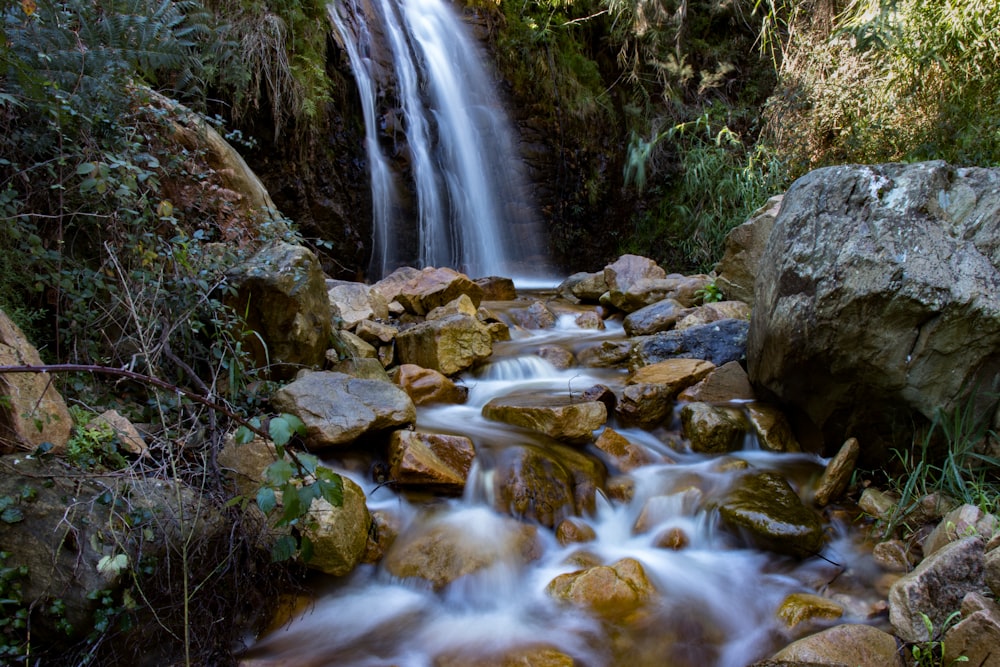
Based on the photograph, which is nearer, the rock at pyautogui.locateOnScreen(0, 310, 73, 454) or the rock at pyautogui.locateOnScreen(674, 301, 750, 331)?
the rock at pyautogui.locateOnScreen(0, 310, 73, 454)

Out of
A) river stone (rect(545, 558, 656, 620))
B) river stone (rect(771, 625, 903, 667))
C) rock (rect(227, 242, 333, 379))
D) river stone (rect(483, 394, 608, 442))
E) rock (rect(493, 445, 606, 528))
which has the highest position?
rock (rect(227, 242, 333, 379))

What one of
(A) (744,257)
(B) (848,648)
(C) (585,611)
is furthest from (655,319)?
(B) (848,648)

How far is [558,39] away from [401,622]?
964 cm

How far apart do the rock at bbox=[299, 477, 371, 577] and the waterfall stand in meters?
5.24

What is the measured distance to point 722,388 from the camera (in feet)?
13.1

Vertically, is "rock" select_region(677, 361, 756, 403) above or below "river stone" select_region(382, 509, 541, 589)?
above

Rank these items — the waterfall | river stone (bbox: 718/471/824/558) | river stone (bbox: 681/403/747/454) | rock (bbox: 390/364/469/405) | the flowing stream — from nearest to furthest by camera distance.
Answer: the flowing stream, river stone (bbox: 718/471/824/558), river stone (bbox: 681/403/747/454), rock (bbox: 390/364/469/405), the waterfall

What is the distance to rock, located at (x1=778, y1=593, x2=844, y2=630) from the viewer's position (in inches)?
94.0

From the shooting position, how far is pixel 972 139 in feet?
17.6

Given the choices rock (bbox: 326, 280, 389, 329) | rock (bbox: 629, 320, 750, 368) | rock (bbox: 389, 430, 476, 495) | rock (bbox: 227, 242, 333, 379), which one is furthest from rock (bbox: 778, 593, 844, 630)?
rock (bbox: 326, 280, 389, 329)

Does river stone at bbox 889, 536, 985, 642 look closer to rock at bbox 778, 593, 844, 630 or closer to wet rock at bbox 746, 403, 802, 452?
rock at bbox 778, 593, 844, 630

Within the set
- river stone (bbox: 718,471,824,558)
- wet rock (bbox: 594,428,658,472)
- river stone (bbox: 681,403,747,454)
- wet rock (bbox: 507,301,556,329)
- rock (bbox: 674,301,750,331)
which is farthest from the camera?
wet rock (bbox: 507,301,556,329)

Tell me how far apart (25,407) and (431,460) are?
1688 mm

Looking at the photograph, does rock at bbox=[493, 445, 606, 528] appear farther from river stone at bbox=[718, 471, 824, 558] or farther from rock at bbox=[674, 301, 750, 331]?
rock at bbox=[674, 301, 750, 331]
